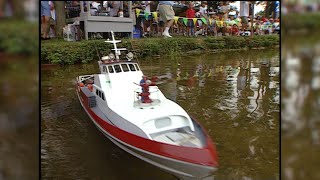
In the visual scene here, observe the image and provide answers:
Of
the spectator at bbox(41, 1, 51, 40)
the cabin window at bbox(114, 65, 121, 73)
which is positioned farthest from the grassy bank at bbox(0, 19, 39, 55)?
the cabin window at bbox(114, 65, 121, 73)

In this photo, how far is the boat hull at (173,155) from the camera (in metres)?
1.24

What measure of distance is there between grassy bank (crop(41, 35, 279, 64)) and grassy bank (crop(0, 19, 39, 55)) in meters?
0.68

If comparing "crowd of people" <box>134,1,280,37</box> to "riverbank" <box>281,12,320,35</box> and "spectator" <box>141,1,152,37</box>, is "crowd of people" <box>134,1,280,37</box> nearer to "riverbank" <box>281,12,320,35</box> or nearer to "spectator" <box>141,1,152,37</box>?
"spectator" <box>141,1,152,37</box>

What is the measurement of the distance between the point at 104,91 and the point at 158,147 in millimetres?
597

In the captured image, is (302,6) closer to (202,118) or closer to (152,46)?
(152,46)

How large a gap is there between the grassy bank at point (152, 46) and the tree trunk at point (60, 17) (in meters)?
0.07

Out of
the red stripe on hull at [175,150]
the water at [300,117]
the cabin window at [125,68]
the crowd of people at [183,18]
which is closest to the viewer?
the water at [300,117]

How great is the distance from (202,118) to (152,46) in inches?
21.5

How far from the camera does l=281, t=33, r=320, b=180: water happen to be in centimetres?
83

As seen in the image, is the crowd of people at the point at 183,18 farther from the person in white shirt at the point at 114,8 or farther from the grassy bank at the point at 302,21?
the grassy bank at the point at 302,21

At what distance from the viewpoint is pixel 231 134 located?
1734mm

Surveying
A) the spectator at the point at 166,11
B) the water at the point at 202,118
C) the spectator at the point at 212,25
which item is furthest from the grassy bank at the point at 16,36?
the spectator at the point at 212,25

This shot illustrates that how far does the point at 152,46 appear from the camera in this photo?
5.68 ft

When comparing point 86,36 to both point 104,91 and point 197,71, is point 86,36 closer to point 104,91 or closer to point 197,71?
point 104,91
